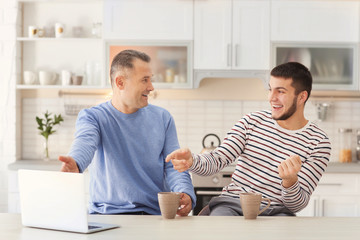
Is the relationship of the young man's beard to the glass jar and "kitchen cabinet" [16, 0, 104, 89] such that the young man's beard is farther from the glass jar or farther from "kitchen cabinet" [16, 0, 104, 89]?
"kitchen cabinet" [16, 0, 104, 89]

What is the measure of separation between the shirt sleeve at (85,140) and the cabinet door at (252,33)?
223cm

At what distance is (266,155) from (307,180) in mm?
240

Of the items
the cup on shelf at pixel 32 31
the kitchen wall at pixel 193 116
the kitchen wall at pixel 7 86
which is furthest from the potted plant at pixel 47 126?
the cup on shelf at pixel 32 31

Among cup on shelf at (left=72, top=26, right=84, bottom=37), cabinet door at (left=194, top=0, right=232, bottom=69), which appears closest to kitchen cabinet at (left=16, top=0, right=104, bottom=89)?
cup on shelf at (left=72, top=26, right=84, bottom=37)

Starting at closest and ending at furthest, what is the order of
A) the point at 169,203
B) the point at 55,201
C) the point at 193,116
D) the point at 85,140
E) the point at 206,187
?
1. the point at 55,201
2. the point at 169,203
3. the point at 85,140
4. the point at 206,187
5. the point at 193,116

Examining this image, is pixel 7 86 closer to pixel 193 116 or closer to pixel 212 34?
pixel 193 116

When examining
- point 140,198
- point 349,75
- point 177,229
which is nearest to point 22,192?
point 177,229

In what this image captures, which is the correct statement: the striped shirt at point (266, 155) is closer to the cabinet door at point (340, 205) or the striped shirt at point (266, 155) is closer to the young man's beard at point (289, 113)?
the young man's beard at point (289, 113)

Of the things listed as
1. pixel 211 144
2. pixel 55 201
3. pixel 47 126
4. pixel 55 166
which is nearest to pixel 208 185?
pixel 211 144

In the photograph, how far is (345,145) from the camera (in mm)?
4762

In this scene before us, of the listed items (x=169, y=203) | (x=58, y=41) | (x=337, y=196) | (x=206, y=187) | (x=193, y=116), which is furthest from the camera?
(x=193, y=116)

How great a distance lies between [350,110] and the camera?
15.7 ft

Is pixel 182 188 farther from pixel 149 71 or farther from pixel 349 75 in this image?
pixel 349 75

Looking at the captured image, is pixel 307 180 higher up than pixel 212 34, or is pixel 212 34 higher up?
pixel 212 34
